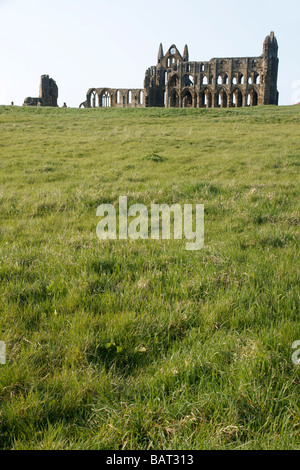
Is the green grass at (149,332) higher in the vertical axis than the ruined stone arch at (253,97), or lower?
lower

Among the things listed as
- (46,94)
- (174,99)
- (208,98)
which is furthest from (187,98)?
(46,94)

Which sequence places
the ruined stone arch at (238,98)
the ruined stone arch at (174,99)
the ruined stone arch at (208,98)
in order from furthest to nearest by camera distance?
→ the ruined stone arch at (174,99)
the ruined stone arch at (208,98)
the ruined stone arch at (238,98)

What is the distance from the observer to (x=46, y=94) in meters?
67.9

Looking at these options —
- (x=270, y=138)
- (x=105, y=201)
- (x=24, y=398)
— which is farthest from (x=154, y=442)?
(x=270, y=138)

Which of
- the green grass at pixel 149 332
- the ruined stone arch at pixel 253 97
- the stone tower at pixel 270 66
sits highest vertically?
the stone tower at pixel 270 66

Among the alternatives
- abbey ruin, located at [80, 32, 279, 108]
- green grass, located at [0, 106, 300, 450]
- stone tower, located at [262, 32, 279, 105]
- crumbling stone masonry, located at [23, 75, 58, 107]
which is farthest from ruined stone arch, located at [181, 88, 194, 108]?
green grass, located at [0, 106, 300, 450]

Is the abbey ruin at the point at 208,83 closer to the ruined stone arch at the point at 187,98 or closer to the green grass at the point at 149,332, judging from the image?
the ruined stone arch at the point at 187,98

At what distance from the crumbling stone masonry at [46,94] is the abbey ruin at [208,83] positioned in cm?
1301

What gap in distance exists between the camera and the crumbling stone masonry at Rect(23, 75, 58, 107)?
66.0 meters

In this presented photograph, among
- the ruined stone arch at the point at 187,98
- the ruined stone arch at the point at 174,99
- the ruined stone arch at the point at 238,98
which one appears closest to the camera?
the ruined stone arch at the point at 238,98

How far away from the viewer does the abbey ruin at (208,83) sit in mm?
66875

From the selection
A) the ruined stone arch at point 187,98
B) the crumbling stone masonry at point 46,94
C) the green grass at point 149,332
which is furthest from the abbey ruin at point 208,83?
the green grass at point 149,332

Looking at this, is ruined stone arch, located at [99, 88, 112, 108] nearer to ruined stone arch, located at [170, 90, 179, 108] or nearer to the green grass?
ruined stone arch, located at [170, 90, 179, 108]

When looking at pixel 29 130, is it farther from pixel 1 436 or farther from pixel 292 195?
pixel 1 436
